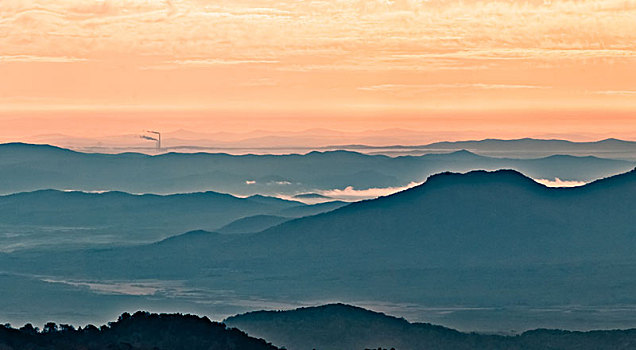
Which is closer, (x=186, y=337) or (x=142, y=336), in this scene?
(x=142, y=336)

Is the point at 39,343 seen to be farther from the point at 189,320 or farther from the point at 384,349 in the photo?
the point at 384,349

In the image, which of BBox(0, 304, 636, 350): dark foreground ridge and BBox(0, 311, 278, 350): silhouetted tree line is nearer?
BBox(0, 311, 278, 350): silhouetted tree line

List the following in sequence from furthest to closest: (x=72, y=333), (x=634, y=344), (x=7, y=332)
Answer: (x=634, y=344) < (x=72, y=333) < (x=7, y=332)

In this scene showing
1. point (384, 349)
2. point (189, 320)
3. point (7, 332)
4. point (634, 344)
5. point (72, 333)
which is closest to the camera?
point (7, 332)

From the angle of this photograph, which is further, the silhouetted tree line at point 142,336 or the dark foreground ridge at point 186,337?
the dark foreground ridge at point 186,337

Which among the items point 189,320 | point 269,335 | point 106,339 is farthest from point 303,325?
point 106,339

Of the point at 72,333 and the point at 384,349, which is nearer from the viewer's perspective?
the point at 72,333

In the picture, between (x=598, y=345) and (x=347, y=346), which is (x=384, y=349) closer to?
(x=347, y=346)
